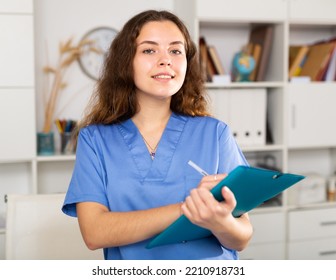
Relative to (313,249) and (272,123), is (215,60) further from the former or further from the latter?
(313,249)

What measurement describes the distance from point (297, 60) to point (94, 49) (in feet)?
→ 4.18

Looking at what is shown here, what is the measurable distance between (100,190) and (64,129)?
157 centimetres

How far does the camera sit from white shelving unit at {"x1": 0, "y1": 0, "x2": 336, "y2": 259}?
263cm

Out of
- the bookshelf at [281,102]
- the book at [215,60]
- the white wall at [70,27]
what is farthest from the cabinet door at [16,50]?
the book at [215,60]

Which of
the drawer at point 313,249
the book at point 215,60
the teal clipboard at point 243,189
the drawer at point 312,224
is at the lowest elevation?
the drawer at point 313,249

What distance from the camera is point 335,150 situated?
11.3 feet

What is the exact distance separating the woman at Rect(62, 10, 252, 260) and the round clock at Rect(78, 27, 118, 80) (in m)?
1.48

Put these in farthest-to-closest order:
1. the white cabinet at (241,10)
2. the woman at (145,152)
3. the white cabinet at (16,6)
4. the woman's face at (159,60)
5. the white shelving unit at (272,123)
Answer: the white cabinet at (241,10), the white shelving unit at (272,123), the white cabinet at (16,6), the woman's face at (159,60), the woman at (145,152)

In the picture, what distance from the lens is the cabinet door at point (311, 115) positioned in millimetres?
2996

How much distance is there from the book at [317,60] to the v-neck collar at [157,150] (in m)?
1.93

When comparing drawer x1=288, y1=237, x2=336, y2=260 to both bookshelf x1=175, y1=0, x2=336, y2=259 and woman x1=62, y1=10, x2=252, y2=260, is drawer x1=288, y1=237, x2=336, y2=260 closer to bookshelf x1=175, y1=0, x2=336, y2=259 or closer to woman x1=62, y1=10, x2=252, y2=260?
bookshelf x1=175, y1=0, x2=336, y2=259

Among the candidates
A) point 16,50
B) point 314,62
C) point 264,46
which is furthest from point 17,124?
point 314,62

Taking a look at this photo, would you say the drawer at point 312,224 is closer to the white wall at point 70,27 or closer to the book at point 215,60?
the book at point 215,60
